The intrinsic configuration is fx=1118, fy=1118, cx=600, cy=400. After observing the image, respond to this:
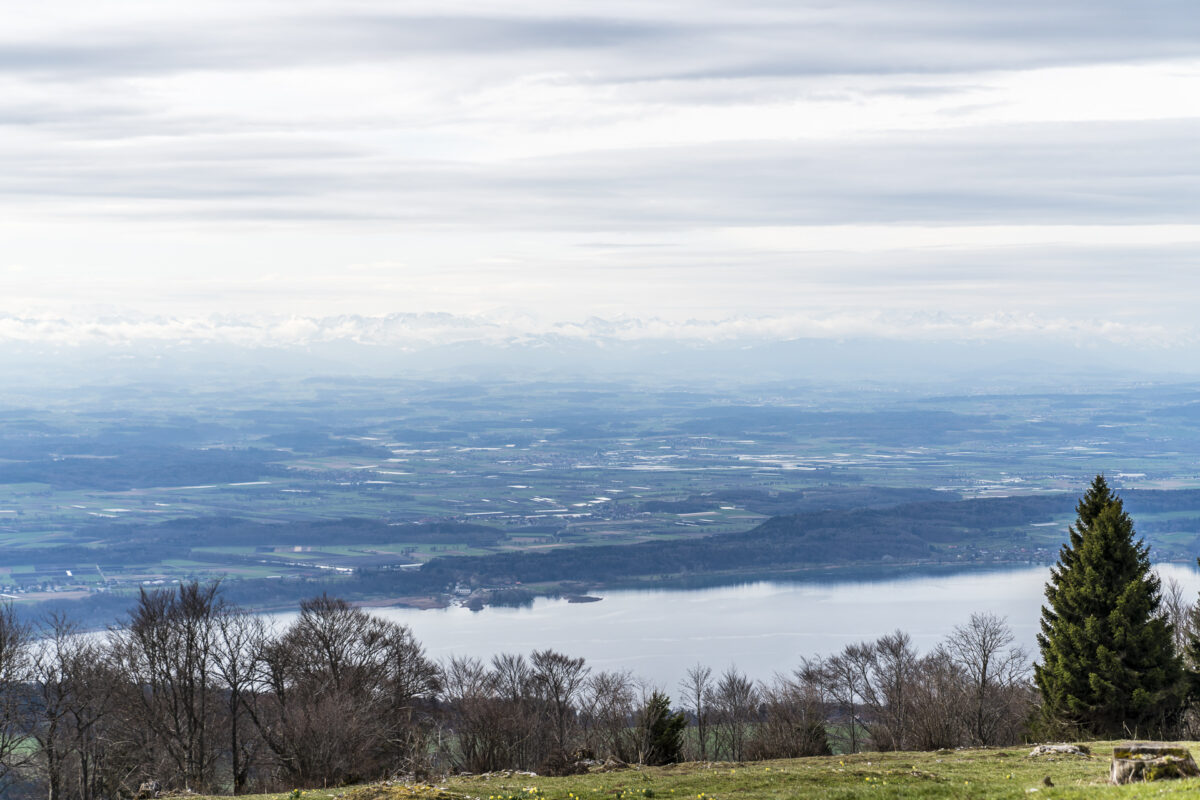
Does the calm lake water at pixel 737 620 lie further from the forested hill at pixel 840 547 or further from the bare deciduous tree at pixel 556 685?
the bare deciduous tree at pixel 556 685

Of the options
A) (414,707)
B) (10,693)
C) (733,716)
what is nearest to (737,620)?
(733,716)

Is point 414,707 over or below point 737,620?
over

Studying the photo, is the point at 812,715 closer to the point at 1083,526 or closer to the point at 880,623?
the point at 1083,526

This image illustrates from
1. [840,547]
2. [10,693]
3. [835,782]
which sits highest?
[840,547]

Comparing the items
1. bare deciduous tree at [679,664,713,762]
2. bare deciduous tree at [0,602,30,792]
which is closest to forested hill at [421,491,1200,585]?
bare deciduous tree at [679,664,713,762]

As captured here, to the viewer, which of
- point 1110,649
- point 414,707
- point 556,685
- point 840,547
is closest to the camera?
point 1110,649

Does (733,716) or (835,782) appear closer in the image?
(835,782)

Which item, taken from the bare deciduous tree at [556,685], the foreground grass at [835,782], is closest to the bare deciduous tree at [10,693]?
the foreground grass at [835,782]

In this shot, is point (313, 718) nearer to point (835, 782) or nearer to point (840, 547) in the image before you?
point (835, 782)
